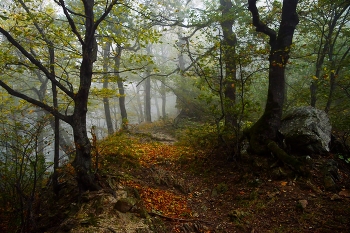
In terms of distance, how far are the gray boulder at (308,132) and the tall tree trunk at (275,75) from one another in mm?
433

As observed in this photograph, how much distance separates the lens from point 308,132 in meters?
6.36

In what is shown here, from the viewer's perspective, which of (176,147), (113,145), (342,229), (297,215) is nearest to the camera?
(342,229)

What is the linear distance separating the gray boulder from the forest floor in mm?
401

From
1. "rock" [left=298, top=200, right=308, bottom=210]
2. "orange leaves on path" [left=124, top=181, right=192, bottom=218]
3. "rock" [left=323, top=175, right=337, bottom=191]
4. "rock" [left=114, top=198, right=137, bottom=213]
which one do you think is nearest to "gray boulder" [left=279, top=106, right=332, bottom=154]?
"rock" [left=323, top=175, right=337, bottom=191]

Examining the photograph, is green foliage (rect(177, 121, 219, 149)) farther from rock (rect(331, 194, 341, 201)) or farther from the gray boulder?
rock (rect(331, 194, 341, 201))

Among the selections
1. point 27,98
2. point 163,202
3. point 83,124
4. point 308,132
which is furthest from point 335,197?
point 27,98

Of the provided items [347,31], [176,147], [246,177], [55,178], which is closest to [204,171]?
[246,177]

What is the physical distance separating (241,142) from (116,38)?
5.40m

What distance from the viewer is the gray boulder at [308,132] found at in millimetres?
6301

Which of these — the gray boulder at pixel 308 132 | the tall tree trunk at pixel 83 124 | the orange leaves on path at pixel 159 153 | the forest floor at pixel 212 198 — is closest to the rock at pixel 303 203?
the forest floor at pixel 212 198

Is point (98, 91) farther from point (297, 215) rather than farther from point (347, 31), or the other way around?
point (347, 31)

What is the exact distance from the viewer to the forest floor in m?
4.32

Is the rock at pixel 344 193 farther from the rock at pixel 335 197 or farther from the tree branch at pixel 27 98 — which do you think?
the tree branch at pixel 27 98

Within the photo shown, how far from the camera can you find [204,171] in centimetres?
738
